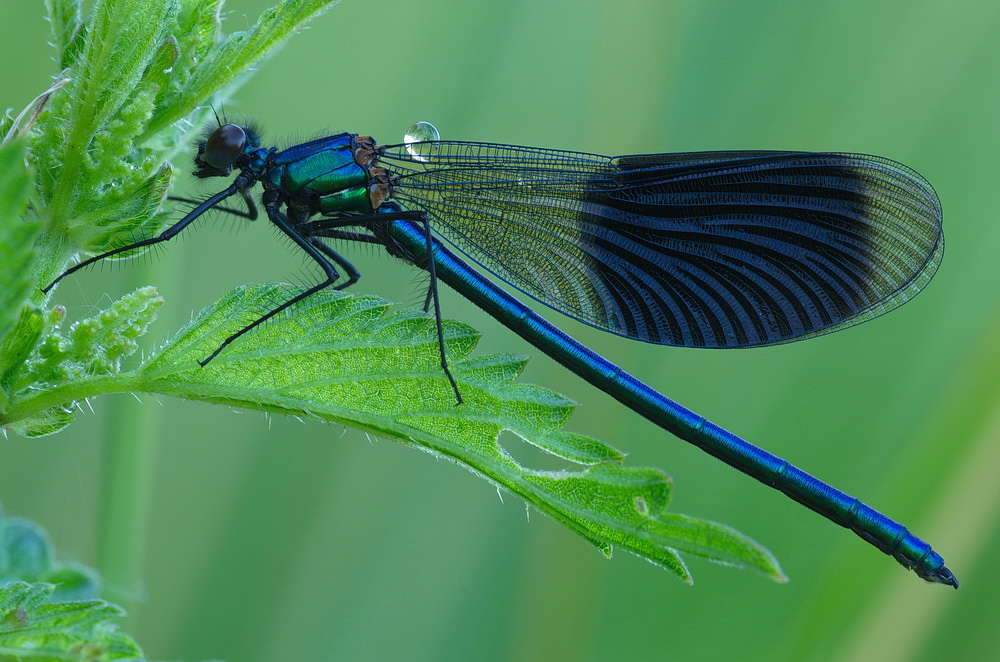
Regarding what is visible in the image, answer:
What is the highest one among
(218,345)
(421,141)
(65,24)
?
(421,141)

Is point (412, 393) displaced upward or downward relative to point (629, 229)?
downward

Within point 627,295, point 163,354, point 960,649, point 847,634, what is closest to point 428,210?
point 627,295

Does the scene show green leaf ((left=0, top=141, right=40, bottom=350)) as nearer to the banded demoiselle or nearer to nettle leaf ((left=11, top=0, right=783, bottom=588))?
nettle leaf ((left=11, top=0, right=783, bottom=588))

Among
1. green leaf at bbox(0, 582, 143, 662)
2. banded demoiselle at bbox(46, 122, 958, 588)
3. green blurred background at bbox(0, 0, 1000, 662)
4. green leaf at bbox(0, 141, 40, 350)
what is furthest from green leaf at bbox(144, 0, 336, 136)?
green blurred background at bbox(0, 0, 1000, 662)

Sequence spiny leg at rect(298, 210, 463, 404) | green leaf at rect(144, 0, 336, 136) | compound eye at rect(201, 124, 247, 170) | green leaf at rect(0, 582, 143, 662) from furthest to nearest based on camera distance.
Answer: spiny leg at rect(298, 210, 463, 404) → compound eye at rect(201, 124, 247, 170) → green leaf at rect(144, 0, 336, 136) → green leaf at rect(0, 582, 143, 662)

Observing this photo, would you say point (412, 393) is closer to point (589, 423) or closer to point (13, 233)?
point (13, 233)

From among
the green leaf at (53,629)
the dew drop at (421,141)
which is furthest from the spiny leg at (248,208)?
the green leaf at (53,629)

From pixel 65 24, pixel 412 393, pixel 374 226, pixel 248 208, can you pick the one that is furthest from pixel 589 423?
pixel 65 24
